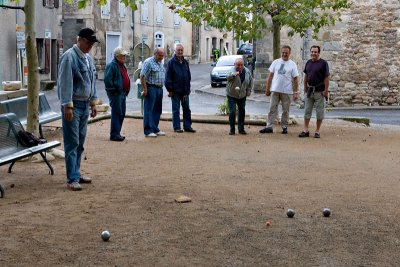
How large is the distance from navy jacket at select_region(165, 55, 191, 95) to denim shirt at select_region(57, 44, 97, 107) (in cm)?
686

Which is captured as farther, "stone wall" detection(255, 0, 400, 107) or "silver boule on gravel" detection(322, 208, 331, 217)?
"stone wall" detection(255, 0, 400, 107)

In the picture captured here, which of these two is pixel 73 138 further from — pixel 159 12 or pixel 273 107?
pixel 159 12

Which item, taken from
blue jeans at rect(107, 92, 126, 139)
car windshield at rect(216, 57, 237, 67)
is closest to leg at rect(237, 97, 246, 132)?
blue jeans at rect(107, 92, 126, 139)

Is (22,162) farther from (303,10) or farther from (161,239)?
(303,10)

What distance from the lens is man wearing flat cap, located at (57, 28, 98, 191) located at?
9.25 meters

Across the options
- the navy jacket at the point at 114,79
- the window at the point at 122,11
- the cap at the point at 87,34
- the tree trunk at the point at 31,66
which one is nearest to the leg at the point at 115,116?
the navy jacket at the point at 114,79

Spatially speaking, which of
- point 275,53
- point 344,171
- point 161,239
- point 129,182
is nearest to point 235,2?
point 275,53

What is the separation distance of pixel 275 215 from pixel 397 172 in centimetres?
406

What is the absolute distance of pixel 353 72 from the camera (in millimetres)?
27719

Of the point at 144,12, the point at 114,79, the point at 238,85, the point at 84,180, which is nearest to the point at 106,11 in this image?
the point at 144,12

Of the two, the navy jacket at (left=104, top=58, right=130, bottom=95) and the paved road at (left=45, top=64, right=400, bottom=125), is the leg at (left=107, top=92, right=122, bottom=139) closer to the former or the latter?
the navy jacket at (left=104, top=58, right=130, bottom=95)

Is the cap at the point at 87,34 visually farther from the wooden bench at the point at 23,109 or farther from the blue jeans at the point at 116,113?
the blue jeans at the point at 116,113

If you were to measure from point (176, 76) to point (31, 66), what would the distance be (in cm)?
498

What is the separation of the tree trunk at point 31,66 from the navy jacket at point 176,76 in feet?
15.4
